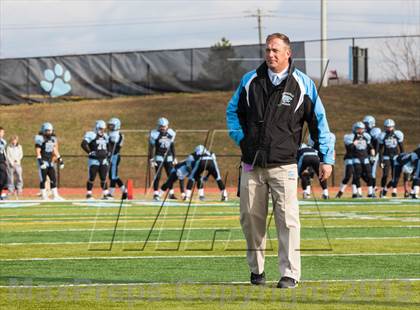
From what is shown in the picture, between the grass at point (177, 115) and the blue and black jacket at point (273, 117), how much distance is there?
92.1 ft

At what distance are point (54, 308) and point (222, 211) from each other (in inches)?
454

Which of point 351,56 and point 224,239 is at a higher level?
point 351,56

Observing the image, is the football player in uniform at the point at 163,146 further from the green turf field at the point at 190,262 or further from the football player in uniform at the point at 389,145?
the green turf field at the point at 190,262

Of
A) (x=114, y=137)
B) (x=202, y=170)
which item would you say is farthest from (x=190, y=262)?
(x=114, y=137)

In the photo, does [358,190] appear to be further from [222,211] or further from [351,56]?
[351,56]

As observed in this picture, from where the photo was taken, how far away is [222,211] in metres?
18.2

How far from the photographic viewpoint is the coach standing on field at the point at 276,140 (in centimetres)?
749

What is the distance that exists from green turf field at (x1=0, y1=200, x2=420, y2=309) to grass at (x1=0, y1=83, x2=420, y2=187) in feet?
67.0

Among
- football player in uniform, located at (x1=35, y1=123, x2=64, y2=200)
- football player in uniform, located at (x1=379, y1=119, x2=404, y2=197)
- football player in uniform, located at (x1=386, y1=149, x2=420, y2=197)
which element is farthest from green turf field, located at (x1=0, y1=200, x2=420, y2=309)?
football player in uniform, located at (x1=379, y1=119, x2=404, y2=197)

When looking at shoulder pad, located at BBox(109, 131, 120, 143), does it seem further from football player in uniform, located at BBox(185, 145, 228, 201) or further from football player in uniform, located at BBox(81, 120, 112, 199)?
football player in uniform, located at BBox(185, 145, 228, 201)

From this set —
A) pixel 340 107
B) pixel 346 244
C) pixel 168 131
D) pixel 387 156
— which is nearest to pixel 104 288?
pixel 346 244

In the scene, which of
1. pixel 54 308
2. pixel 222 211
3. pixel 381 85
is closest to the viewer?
pixel 54 308

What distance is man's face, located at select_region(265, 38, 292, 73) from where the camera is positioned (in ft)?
24.2

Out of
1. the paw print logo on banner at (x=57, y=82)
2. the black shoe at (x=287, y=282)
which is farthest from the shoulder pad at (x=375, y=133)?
the black shoe at (x=287, y=282)
